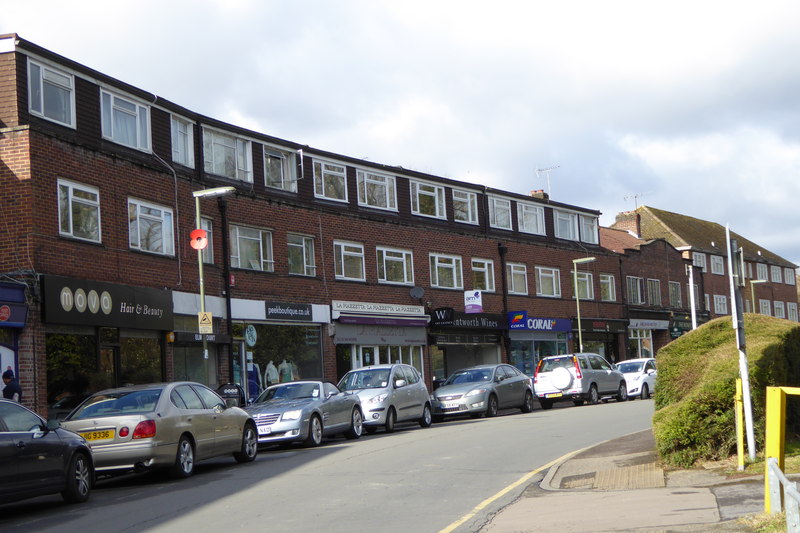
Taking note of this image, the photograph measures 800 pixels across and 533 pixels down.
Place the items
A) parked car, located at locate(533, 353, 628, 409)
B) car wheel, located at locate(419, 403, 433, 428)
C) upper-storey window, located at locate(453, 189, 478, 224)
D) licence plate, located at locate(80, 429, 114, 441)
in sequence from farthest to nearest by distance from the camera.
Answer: upper-storey window, located at locate(453, 189, 478, 224)
parked car, located at locate(533, 353, 628, 409)
car wheel, located at locate(419, 403, 433, 428)
licence plate, located at locate(80, 429, 114, 441)

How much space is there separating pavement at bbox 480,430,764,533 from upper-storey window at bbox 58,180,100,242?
1314cm

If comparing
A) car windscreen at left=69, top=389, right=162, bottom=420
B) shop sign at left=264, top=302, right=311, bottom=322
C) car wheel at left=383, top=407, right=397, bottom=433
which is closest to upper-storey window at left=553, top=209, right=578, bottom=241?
shop sign at left=264, top=302, right=311, bottom=322

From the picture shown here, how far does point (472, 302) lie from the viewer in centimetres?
3862

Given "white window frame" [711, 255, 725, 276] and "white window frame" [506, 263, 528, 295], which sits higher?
"white window frame" [711, 255, 725, 276]

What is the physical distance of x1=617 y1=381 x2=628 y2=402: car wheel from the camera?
35.4 metres

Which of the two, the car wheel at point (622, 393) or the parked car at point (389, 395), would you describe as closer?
the parked car at point (389, 395)

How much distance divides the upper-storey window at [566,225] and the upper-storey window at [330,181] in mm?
15777

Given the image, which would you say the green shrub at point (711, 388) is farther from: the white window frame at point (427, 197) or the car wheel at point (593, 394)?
the white window frame at point (427, 197)

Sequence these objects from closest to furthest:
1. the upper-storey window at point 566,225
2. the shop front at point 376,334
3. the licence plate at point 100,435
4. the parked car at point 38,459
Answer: the parked car at point 38,459
the licence plate at point 100,435
the shop front at point 376,334
the upper-storey window at point 566,225

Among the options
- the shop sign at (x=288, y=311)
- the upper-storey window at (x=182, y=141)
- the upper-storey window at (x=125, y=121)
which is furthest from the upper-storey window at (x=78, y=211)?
the shop sign at (x=288, y=311)

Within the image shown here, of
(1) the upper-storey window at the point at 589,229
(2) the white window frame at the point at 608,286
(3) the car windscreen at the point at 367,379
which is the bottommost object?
(3) the car windscreen at the point at 367,379

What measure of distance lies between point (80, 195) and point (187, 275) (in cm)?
453

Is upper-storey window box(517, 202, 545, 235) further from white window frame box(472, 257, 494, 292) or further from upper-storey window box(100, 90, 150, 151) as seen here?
upper-storey window box(100, 90, 150, 151)

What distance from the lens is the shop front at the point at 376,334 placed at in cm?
3272
